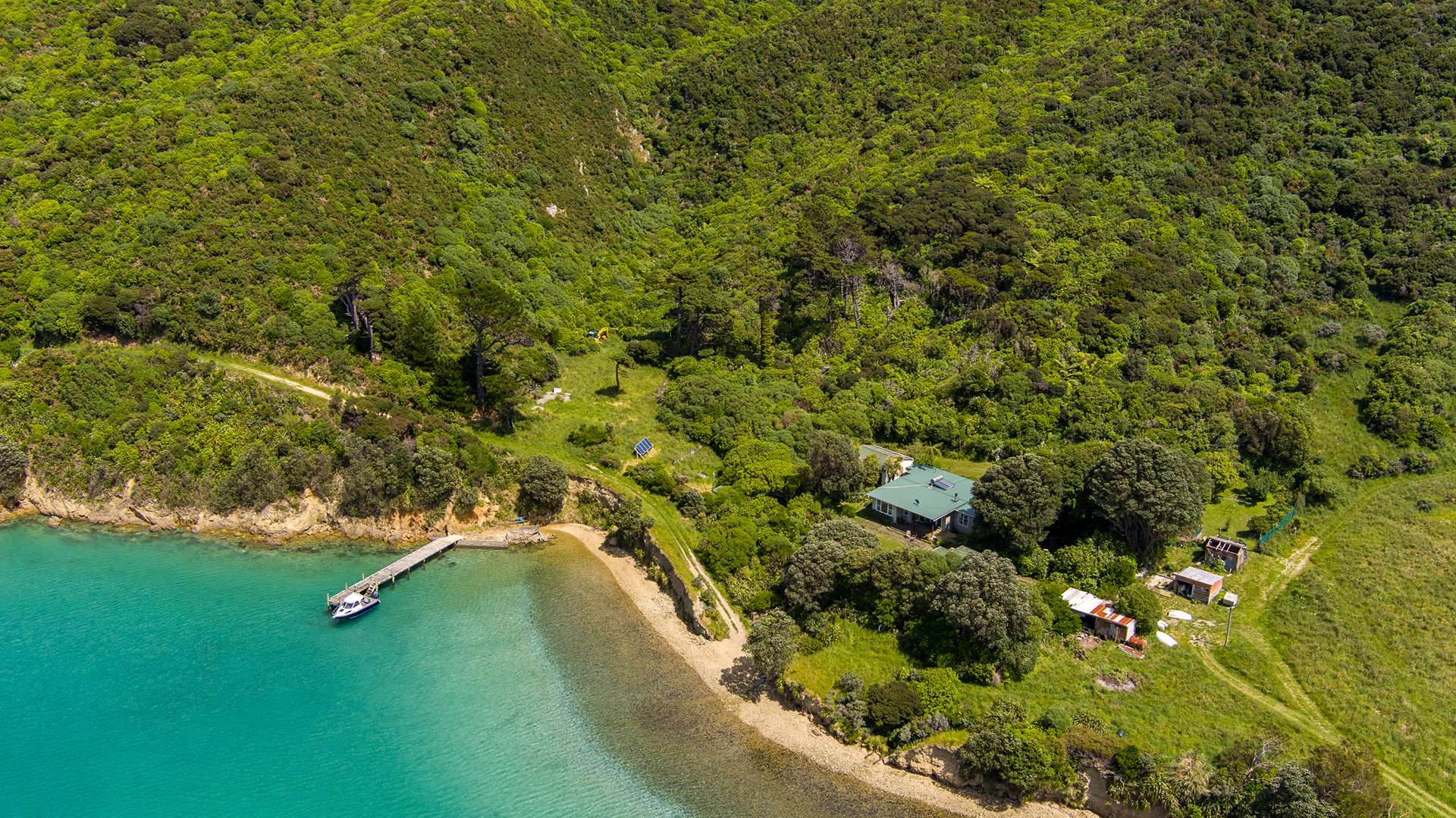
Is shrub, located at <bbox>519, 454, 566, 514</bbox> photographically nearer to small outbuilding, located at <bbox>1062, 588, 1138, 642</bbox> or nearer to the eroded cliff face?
the eroded cliff face

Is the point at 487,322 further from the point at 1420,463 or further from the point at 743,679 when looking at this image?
the point at 1420,463

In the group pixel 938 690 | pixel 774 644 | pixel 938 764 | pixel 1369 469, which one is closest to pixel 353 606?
pixel 774 644

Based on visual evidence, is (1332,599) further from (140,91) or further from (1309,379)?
(140,91)

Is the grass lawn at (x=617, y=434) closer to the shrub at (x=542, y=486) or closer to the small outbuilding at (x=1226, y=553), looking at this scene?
the shrub at (x=542, y=486)

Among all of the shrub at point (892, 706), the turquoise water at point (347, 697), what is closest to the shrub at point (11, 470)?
the turquoise water at point (347, 697)

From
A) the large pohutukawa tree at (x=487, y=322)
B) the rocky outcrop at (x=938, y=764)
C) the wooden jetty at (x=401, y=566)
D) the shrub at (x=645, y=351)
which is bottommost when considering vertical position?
the wooden jetty at (x=401, y=566)
